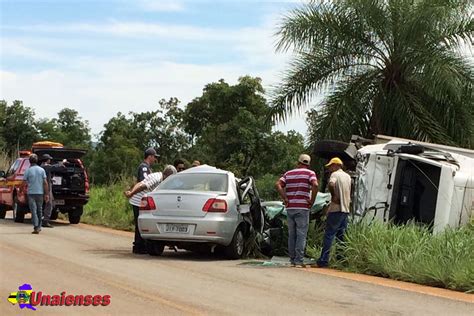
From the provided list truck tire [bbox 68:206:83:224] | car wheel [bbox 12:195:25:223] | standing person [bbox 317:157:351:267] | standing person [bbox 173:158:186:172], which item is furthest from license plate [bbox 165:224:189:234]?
car wheel [bbox 12:195:25:223]

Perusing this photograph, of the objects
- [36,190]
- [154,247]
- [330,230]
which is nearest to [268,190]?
[36,190]

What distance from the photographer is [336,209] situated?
12.5 m

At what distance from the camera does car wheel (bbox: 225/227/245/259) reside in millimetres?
13102

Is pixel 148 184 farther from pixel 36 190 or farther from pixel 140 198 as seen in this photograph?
pixel 36 190

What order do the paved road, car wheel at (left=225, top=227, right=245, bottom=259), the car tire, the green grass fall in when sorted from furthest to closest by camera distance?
the car tire
the green grass
car wheel at (left=225, top=227, right=245, bottom=259)
the paved road

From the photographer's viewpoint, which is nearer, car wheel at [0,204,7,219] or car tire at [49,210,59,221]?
car tire at [49,210,59,221]

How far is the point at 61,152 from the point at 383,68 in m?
9.05

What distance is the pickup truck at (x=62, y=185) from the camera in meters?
21.0

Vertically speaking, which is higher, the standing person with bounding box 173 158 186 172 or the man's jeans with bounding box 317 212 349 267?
the standing person with bounding box 173 158 186 172

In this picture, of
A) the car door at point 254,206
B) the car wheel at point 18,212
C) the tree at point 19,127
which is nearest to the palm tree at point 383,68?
the car door at point 254,206

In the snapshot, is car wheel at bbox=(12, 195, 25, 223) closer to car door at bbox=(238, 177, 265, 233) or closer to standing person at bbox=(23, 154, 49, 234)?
standing person at bbox=(23, 154, 49, 234)

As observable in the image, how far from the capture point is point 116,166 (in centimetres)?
4281

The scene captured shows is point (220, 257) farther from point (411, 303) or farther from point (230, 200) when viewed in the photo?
point (411, 303)

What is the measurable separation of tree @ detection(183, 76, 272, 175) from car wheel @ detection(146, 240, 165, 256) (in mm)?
13897
